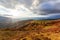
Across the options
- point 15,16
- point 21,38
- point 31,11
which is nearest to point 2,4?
point 15,16

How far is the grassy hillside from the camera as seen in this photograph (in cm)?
157

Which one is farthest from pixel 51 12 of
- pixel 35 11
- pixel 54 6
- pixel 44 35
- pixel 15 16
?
pixel 15 16

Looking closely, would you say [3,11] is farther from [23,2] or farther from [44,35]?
[44,35]

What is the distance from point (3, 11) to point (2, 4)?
0.30ft

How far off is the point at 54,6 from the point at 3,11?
616mm

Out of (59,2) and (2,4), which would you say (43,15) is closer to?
(59,2)

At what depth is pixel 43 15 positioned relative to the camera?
1.73m

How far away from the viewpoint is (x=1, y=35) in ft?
5.25

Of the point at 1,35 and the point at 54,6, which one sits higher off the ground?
the point at 54,6

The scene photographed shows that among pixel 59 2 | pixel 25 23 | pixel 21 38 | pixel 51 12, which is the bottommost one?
pixel 21 38

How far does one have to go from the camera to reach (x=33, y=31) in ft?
5.37

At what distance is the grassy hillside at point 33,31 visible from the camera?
1.57 meters

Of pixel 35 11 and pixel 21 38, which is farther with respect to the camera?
pixel 35 11

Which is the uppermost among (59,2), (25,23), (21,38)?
(59,2)
